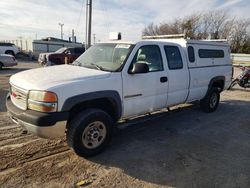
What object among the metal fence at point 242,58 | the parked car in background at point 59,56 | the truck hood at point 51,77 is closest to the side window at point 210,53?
the truck hood at point 51,77

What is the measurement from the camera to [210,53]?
21.0ft

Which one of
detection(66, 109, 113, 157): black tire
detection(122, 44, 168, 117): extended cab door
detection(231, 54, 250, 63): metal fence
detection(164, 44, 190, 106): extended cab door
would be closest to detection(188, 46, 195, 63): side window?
detection(164, 44, 190, 106): extended cab door

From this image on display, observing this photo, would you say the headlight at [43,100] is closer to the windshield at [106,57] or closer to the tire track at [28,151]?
the tire track at [28,151]

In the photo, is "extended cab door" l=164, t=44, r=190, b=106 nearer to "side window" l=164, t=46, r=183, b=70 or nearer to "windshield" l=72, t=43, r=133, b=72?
"side window" l=164, t=46, r=183, b=70

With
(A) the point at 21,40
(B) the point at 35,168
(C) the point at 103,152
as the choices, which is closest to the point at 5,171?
(B) the point at 35,168

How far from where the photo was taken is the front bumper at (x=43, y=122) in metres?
3.16

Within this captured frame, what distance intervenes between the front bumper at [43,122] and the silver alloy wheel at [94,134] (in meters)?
0.44

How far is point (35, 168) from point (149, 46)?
9.87ft

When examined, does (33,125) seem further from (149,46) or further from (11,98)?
(149,46)

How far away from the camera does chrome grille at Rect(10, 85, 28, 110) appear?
3.38m

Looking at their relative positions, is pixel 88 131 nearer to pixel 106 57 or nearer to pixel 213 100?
pixel 106 57

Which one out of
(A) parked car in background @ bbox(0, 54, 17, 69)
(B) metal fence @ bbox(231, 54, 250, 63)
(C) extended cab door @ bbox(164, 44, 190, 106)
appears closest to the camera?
(C) extended cab door @ bbox(164, 44, 190, 106)

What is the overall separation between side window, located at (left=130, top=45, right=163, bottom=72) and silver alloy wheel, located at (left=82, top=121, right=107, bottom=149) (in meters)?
1.41

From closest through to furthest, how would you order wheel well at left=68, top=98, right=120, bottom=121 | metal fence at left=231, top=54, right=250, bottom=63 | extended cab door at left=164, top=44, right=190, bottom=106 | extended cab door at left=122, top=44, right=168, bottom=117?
1. wheel well at left=68, top=98, right=120, bottom=121
2. extended cab door at left=122, top=44, right=168, bottom=117
3. extended cab door at left=164, top=44, right=190, bottom=106
4. metal fence at left=231, top=54, right=250, bottom=63
